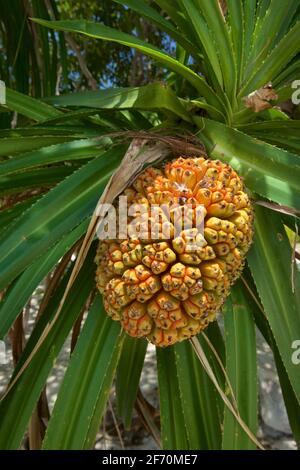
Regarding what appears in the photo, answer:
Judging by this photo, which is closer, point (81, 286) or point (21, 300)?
point (21, 300)

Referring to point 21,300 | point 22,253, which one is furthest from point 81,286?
point 22,253

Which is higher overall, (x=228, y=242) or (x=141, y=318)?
(x=228, y=242)

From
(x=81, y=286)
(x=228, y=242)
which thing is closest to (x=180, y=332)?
(x=228, y=242)
